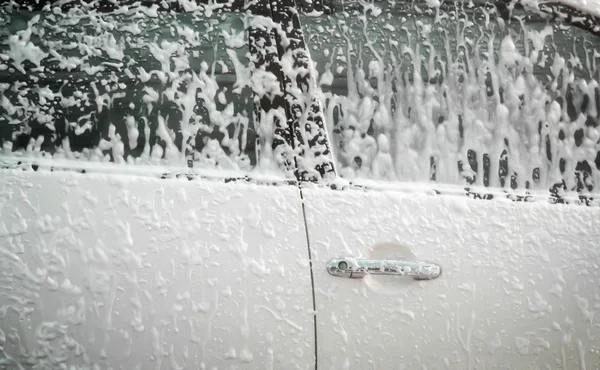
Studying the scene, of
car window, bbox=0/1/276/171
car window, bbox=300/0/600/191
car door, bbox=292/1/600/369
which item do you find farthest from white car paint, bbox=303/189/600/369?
car window, bbox=0/1/276/171

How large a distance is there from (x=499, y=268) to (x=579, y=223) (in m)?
0.27

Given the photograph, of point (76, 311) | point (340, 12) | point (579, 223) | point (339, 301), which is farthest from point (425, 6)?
point (76, 311)

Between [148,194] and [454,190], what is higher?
[454,190]

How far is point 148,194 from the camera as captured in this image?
139 centimetres

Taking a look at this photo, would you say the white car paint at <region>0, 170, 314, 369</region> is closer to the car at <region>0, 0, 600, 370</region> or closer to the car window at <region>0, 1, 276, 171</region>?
the car at <region>0, 0, 600, 370</region>

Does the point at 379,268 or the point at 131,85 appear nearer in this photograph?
the point at 379,268

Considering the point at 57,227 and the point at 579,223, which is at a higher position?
the point at 579,223

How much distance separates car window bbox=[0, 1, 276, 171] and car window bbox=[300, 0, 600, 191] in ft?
0.84

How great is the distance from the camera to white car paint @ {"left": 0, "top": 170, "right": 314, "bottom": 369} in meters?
1.35

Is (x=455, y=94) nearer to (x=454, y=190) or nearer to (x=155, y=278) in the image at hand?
(x=454, y=190)

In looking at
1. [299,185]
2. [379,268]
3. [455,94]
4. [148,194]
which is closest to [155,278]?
[148,194]

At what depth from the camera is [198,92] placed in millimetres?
1438

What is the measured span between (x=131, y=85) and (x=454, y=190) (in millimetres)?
941

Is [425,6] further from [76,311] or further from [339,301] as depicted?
[76,311]
